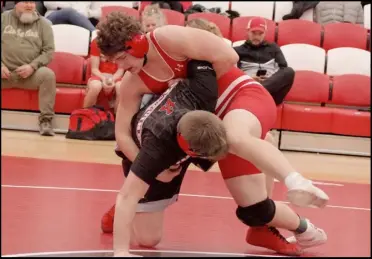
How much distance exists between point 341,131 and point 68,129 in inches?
109

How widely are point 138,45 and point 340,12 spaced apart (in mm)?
5833

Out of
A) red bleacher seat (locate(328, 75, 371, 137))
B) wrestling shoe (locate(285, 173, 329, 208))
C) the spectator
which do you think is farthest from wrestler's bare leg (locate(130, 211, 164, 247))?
the spectator

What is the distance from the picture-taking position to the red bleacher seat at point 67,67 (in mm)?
7613

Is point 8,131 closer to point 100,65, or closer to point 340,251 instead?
point 100,65

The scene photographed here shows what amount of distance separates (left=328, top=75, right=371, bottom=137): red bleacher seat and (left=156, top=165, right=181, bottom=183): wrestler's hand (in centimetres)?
428

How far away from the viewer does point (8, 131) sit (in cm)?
728

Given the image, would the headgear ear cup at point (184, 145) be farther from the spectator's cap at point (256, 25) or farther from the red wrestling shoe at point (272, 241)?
the spectator's cap at point (256, 25)

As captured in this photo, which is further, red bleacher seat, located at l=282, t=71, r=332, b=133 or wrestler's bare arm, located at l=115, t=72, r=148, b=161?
red bleacher seat, located at l=282, t=71, r=332, b=133

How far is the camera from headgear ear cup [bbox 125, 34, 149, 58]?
323 cm

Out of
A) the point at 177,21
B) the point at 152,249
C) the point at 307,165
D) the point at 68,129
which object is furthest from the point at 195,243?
the point at 177,21

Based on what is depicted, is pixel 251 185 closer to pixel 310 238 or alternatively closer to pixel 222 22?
pixel 310 238

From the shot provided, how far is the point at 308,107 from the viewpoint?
757cm

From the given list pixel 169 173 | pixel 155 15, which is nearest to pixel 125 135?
pixel 169 173

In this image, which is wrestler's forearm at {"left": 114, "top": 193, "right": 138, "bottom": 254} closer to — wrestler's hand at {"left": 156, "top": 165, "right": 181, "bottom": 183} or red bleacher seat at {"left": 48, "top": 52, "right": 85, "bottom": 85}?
wrestler's hand at {"left": 156, "top": 165, "right": 181, "bottom": 183}
